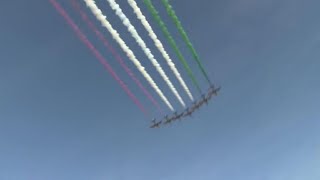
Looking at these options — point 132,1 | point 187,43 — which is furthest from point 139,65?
point 132,1

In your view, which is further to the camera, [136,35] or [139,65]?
[139,65]

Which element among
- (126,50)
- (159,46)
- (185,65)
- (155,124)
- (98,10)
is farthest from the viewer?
(155,124)

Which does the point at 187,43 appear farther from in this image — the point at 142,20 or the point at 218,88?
the point at 218,88

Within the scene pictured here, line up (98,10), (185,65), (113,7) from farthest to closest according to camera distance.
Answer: (185,65)
(113,7)
(98,10)

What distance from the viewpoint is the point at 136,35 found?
53000mm

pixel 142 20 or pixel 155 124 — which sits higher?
pixel 155 124

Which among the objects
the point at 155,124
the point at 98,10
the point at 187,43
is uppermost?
the point at 155,124

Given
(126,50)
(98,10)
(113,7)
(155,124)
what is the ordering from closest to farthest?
(98,10) → (113,7) → (126,50) → (155,124)

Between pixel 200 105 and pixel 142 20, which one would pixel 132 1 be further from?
pixel 200 105

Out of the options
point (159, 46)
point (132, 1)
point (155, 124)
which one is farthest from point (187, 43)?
point (155, 124)

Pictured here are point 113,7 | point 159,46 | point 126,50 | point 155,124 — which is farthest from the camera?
point 155,124

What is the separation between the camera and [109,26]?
47062mm

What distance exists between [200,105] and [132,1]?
51171mm

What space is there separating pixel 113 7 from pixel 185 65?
20.5 meters
